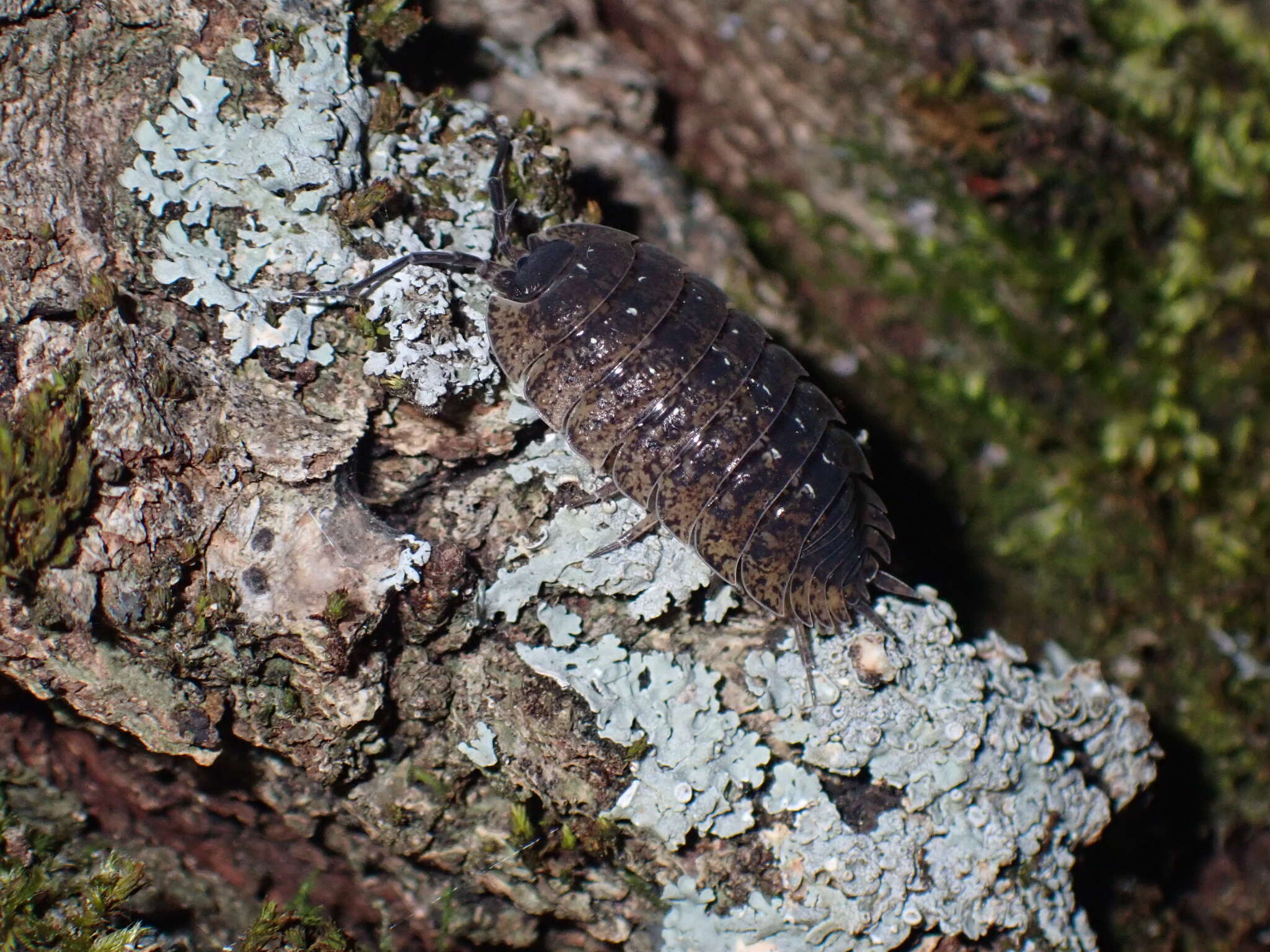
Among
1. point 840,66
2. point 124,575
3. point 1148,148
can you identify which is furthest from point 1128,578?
point 124,575

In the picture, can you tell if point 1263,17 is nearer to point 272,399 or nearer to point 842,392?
point 842,392

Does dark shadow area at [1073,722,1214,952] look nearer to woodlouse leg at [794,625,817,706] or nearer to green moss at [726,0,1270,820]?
green moss at [726,0,1270,820]

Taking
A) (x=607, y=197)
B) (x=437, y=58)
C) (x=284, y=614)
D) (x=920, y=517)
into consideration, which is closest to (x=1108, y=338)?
(x=920, y=517)

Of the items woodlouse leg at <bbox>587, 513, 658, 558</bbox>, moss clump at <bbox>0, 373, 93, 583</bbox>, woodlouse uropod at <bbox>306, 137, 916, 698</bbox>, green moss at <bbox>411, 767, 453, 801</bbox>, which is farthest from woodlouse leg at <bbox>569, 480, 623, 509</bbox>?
moss clump at <bbox>0, 373, 93, 583</bbox>

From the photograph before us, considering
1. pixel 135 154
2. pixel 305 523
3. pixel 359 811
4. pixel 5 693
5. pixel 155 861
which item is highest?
pixel 135 154

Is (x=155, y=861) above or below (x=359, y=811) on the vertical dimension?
below

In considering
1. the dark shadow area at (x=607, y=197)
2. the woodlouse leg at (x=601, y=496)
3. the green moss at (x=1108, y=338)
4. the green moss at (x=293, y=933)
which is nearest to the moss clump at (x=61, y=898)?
the green moss at (x=293, y=933)
